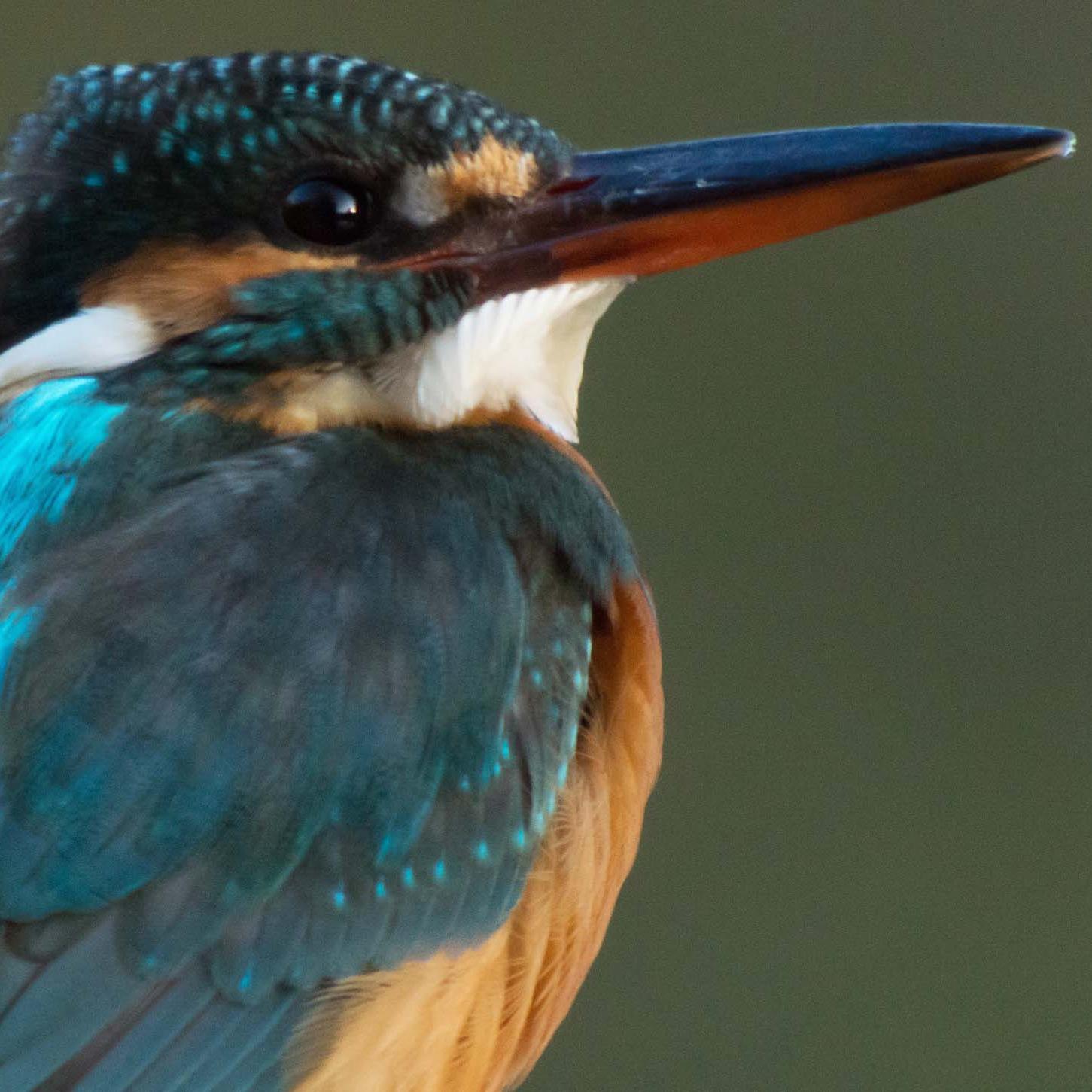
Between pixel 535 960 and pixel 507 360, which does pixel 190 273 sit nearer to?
pixel 507 360

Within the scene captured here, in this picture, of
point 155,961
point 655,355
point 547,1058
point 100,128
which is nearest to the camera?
point 155,961

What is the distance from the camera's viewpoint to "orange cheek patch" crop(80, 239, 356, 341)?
2.88 ft

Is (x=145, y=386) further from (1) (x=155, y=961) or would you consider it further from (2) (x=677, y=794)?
(2) (x=677, y=794)

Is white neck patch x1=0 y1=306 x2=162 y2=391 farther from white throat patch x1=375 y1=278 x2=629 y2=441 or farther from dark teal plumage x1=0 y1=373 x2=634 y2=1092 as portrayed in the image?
white throat patch x1=375 y1=278 x2=629 y2=441

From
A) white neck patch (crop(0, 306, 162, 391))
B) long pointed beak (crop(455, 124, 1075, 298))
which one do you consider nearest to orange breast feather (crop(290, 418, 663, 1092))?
long pointed beak (crop(455, 124, 1075, 298))

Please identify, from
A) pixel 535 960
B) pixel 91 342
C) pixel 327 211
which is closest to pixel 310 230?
pixel 327 211

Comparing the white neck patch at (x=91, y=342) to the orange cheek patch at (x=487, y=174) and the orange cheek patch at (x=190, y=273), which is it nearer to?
the orange cheek patch at (x=190, y=273)

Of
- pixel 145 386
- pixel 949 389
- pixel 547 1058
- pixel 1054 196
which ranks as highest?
pixel 145 386

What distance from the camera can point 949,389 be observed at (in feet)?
6.43

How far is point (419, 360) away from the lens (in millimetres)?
907

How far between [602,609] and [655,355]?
3.36 feet

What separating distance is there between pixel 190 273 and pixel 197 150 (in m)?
0.06

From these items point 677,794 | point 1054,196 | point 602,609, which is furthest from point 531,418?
point 1054,196

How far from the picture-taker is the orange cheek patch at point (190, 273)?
0.88m
